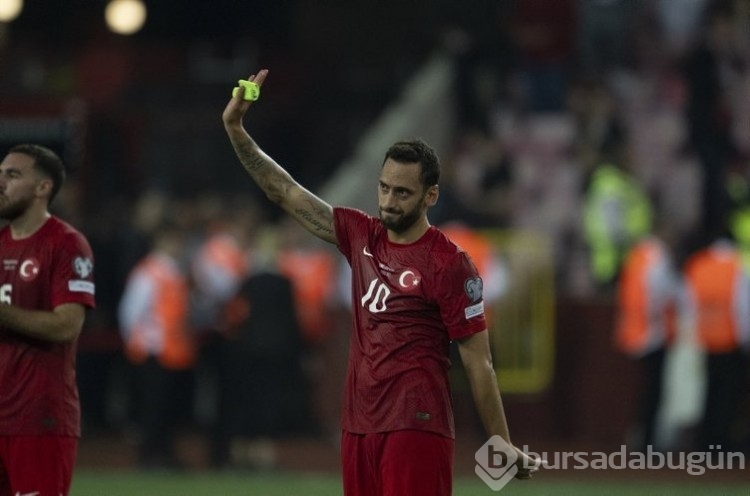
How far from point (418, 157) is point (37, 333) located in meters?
2.15

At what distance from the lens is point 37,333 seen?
8680 millimetres

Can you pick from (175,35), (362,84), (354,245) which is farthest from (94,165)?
(354,245)

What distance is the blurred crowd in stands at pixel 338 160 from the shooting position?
18.1 meters

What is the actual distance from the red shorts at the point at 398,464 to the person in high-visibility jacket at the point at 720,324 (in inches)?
379

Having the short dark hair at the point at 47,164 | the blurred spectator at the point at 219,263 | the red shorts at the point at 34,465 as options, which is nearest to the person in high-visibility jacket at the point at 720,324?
the blurred spectator at the point at 219,263

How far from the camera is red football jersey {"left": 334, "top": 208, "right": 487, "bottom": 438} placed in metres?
8.09

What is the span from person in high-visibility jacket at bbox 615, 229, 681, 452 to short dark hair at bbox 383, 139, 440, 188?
9670mm

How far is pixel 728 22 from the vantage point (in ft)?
70.8

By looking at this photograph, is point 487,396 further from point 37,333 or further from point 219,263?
point 219,263

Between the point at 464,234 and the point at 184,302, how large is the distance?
3025mm

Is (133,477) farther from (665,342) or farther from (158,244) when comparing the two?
(665,342)
